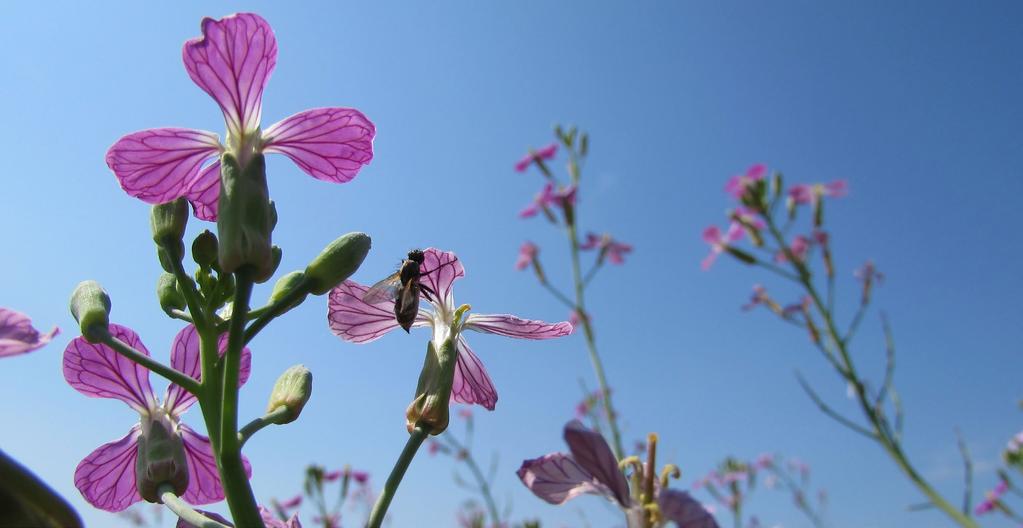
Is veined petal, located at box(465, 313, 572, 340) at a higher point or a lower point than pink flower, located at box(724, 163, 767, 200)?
lower

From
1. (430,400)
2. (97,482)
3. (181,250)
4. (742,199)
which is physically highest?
(742,199)

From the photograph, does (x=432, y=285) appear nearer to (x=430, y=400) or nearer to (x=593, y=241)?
(x=430, y=400)

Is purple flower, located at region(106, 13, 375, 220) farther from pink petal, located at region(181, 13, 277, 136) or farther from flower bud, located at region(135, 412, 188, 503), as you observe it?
flower bud, located at region(135, 412, 188, 503)

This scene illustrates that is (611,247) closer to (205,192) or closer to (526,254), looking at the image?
(526,254)

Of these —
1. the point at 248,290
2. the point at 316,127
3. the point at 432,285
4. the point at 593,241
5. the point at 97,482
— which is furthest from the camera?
the point at 593,241

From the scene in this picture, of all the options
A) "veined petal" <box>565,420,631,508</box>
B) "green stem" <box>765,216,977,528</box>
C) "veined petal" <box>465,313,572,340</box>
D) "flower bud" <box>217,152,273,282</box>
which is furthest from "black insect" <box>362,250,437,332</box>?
"green stem" <box>765,216,977,528</box>

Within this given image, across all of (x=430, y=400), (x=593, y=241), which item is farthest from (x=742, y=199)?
(x=430, y=400)
